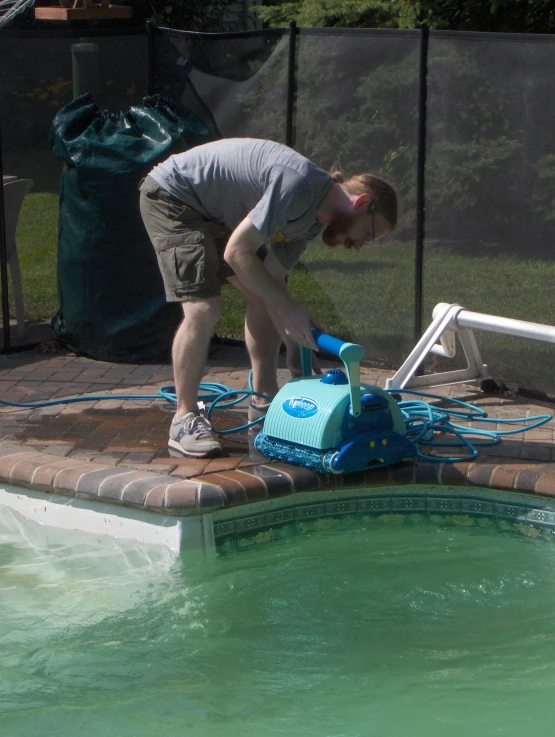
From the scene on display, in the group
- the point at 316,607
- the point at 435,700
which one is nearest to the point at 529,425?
the point at 316,607

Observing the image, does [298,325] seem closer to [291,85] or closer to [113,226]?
[113,226]

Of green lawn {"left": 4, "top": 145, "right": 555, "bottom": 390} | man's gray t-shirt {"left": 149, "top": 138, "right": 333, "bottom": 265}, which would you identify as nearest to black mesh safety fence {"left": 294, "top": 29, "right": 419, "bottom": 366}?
green lawn {"left": 4, "top": 145, "right": 555, "bottom": 390}

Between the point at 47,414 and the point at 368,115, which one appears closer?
the point at 47,414

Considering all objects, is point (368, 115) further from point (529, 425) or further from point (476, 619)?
point (476, 619)

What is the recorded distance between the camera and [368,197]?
3.92 m

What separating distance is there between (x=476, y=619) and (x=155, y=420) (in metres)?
1.93

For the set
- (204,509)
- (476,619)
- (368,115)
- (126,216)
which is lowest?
(476,619)

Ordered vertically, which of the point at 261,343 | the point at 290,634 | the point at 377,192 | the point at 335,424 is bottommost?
the point at 290,634

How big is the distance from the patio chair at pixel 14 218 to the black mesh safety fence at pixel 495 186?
8.09 ft

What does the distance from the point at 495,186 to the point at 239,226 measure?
75.0 inches

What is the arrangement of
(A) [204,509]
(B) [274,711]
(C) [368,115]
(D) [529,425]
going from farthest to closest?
1. (C) [368,115]
2. (D) [529,425]
3. (A) [204,509]
4. (B) [274,711]

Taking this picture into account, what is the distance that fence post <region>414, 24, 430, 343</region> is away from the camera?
17.2 ft

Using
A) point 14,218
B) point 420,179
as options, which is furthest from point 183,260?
point 14,218

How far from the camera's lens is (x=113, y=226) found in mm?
5727
